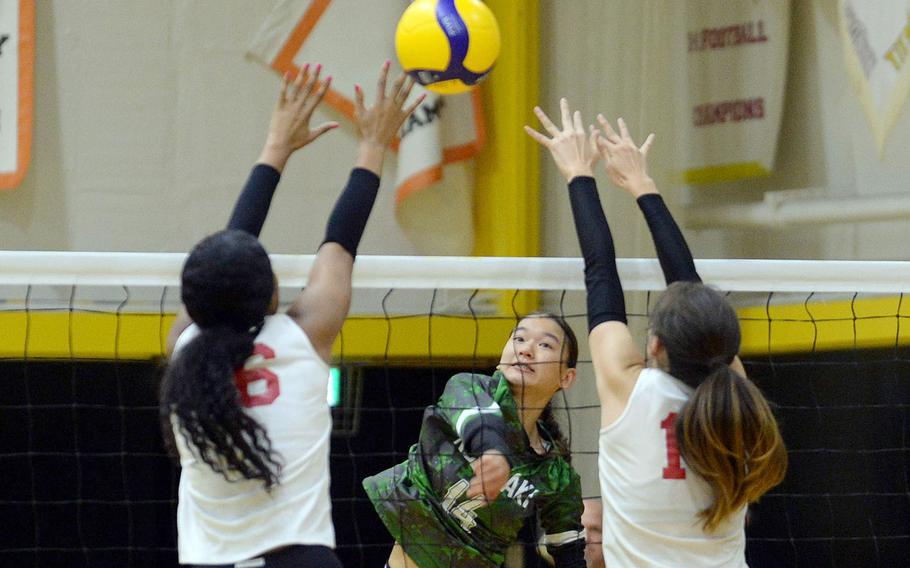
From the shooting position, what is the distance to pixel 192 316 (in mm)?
2574

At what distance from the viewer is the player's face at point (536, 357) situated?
3732mm

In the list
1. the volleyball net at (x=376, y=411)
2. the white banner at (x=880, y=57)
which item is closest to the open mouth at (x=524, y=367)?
the volleyball net at (x=376, y=411)

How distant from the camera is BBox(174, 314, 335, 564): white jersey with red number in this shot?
250 centimetres

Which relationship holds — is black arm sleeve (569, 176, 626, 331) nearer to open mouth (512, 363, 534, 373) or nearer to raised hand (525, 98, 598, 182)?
raised hand (525, 98, 598, 182)

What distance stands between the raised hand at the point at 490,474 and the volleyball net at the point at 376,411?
1.91m

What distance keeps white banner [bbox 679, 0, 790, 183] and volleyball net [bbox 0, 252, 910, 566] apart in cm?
79

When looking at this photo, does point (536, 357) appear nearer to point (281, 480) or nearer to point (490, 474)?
point (490, 474)

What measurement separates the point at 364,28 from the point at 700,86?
1803 millimetres

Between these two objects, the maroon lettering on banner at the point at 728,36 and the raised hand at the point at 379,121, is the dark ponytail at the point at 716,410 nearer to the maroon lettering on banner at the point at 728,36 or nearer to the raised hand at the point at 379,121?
the raised hand at the point at 379,121

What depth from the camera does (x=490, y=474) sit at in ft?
11.6

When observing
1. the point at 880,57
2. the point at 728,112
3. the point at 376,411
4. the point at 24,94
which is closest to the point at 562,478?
the point at 880,57

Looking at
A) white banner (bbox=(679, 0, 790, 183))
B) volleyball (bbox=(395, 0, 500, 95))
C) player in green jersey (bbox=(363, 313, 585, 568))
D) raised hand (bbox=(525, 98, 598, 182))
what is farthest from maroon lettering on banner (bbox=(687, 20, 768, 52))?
raised hand (bbox=(525, 98, 598, 182))

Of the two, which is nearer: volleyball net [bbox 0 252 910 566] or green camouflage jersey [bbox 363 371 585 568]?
green camouflage jersey [bbox 363 371 585 568]

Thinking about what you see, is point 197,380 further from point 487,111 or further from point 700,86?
point 700,86
